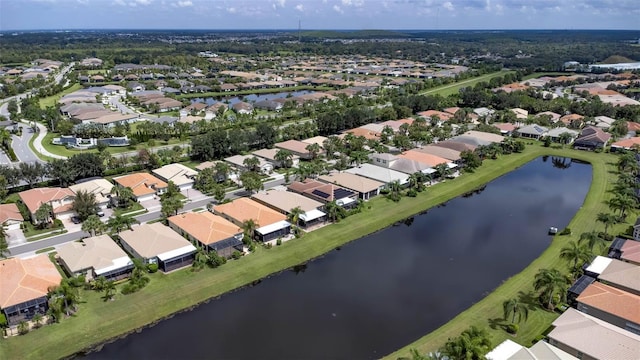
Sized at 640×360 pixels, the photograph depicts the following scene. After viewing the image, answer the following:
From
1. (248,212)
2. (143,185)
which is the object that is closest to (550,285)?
(248,212)

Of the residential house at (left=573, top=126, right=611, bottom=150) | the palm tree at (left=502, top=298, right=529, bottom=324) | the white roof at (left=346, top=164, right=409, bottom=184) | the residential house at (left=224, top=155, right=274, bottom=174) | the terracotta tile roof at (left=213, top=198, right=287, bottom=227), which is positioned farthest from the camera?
the residential house at (left=573, top=126, right=611, bottom=150)

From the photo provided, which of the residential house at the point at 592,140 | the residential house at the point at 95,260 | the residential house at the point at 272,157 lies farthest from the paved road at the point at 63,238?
the residential house at the point at 592,140

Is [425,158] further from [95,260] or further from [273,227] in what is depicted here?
[95,260]

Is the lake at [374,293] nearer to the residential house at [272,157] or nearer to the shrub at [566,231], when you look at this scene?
the shrub at [566,231]

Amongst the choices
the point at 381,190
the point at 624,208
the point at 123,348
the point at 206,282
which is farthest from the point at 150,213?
the point at 624,208

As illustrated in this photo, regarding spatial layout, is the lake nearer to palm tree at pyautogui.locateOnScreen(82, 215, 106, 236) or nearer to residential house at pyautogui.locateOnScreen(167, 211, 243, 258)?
residential house at pyautogui.locateOnScreen(167, 211, 243, 258)

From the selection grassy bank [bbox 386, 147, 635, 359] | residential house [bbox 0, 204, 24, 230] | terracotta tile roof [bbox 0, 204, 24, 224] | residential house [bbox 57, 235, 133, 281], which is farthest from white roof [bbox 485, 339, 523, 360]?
terracotta tile roof [bbox 0, 204, 24, 224]
